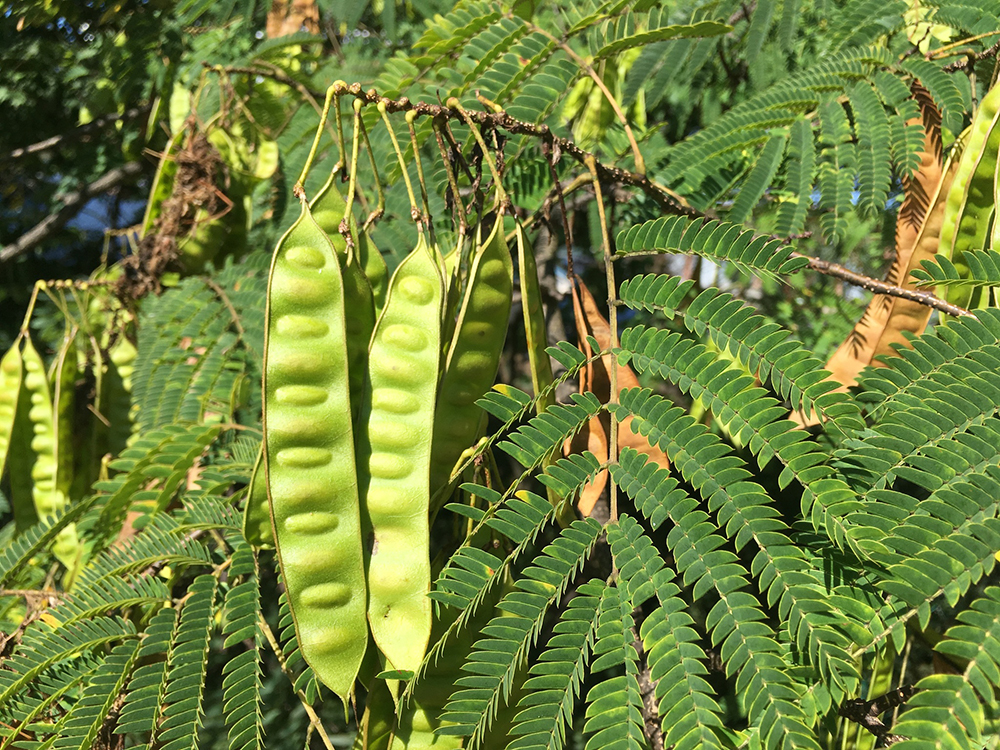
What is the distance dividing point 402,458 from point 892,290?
0.99m

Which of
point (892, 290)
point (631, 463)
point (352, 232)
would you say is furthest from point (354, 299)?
point (892, 290)

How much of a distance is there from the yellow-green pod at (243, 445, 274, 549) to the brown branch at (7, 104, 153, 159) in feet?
11.7

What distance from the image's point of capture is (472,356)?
132 cm

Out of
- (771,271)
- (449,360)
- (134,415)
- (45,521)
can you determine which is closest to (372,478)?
(449,360)

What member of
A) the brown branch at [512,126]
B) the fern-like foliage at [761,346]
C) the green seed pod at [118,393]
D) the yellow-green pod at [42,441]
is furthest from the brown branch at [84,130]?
the fern-like foliage at [761,346]

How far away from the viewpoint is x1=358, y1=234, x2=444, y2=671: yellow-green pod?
1.15 metres

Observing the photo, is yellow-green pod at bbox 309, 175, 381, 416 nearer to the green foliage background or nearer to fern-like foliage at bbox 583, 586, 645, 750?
the green foliage background

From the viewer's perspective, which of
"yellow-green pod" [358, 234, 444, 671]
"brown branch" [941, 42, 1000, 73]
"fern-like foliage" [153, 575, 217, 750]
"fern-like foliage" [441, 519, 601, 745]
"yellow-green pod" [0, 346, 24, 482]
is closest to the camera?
"fern-like foliage" [441, 519, 601, 745]

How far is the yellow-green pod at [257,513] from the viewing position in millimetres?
1385

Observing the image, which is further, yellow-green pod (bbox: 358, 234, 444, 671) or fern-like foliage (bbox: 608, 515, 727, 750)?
yellow-green pod (bbox: 358, 234, 444, 671)

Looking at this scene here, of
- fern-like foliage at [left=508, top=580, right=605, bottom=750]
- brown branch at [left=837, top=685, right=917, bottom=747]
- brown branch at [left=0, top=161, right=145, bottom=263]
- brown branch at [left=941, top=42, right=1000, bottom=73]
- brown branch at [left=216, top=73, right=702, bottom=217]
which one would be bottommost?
brown branch at [left=0, top=161, right=145, bottom=263]

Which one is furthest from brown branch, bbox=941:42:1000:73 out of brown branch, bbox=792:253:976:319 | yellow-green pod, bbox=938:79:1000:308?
brown branch, bbox=792:253:976:319

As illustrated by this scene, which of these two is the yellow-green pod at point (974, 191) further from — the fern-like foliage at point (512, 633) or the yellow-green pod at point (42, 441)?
the yellow-green pod at point (42, 441)

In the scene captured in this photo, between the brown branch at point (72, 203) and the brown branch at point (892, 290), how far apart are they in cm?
408
